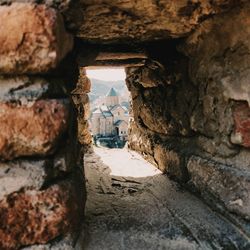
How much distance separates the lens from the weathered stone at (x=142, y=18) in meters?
0.98

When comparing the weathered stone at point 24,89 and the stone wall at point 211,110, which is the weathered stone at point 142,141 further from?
the weathered stone at point 24,89

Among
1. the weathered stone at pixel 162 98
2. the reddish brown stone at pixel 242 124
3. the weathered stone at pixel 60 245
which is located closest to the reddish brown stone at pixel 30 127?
the weathered stone at pixel 60 245

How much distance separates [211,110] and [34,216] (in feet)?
2.41

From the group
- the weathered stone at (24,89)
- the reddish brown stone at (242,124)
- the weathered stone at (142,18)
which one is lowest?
the reddish brown stone at (242,124)

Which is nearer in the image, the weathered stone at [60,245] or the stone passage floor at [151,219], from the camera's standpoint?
the weathered stone at [60,245]

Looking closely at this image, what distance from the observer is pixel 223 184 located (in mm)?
1125

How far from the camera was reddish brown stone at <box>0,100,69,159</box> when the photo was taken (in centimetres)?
75

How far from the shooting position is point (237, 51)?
105cm

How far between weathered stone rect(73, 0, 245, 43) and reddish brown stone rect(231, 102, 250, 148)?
32cm

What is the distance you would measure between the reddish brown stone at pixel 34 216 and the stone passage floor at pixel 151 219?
0.17 meters

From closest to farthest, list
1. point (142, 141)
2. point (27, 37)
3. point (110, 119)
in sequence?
point (27, 37) < point (142, 141) < point (110, 119)

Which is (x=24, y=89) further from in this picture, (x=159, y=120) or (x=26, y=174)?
(x=159, y=120)

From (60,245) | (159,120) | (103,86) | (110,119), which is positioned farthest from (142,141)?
(103,86)

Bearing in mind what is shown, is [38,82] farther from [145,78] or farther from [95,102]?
[95,102]
